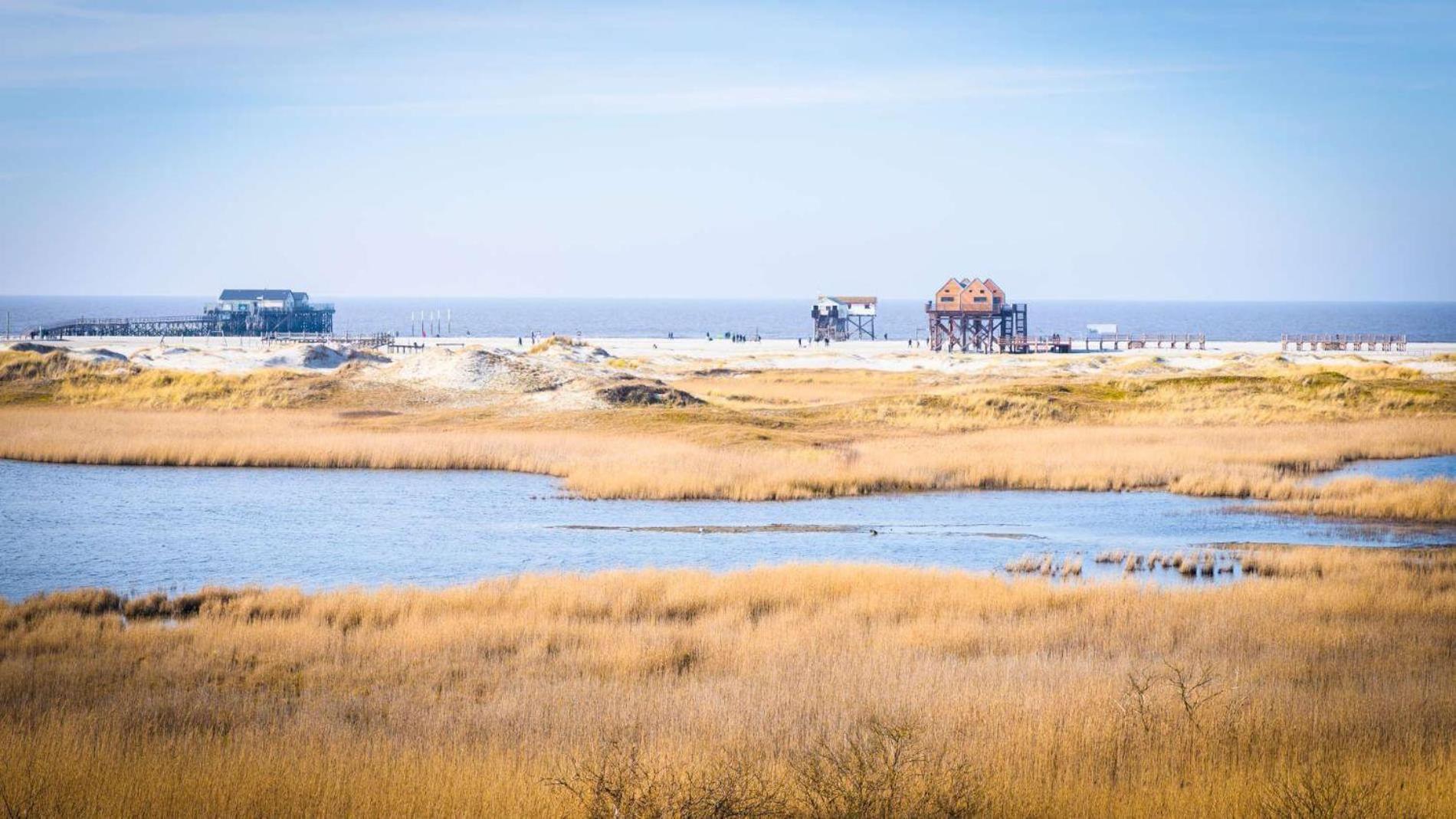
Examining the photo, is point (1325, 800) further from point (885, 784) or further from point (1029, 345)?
point (1029, 345)

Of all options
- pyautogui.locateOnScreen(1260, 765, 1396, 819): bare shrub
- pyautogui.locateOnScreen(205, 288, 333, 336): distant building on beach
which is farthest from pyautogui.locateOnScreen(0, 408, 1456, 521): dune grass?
pyautogui.locateOnScreen(205, 288, 333, 336): distant building on beach

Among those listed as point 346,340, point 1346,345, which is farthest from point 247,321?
point 1346,345

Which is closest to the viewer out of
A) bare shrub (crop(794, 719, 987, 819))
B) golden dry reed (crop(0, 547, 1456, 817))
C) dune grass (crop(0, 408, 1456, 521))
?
bare shrub (crop(794, 719, 987, 819))

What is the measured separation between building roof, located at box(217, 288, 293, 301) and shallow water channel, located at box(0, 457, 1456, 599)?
127 meters

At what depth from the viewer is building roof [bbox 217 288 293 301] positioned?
541 feet

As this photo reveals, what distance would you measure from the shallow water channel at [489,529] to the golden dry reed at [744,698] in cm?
406

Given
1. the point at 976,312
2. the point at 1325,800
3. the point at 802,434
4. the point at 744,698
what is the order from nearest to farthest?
the point at 1325,800 < the point at 744,698 < the point at 802,434 < the point at 976,312

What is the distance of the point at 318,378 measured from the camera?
225 feet

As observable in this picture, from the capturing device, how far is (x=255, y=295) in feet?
547

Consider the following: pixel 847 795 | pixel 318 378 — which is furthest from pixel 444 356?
pixel 847 795

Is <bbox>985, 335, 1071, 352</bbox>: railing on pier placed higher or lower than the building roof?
lower

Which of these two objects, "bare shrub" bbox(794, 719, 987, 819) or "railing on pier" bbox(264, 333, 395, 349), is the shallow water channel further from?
"railing on pier" bbox(264, 333, 395, 349)

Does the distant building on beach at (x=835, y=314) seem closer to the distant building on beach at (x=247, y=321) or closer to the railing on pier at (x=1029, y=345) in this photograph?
the railing on pier at (x=1029, y=345)

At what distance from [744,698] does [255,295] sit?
163m
